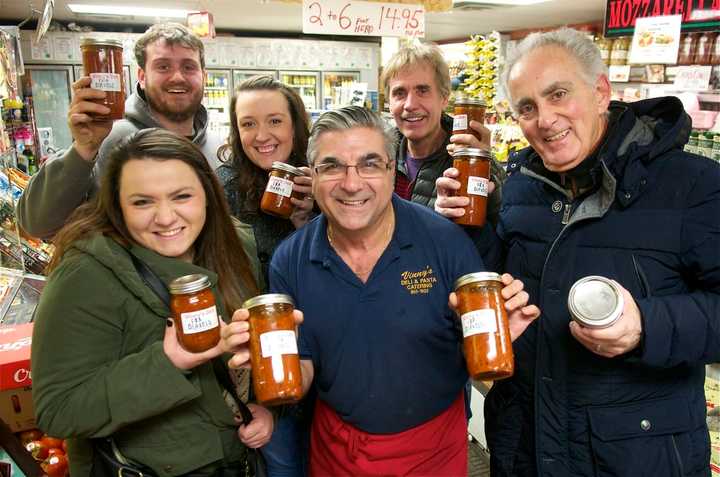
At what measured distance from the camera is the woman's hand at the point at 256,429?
1.59m

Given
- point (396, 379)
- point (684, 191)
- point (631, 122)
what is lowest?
point (396, 379)

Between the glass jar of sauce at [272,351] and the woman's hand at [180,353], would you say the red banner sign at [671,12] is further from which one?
the woman's hand at [180,353]

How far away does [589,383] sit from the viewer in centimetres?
146

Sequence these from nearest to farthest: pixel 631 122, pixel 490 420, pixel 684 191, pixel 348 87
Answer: pixel 684 191 < pixel 631 122 < pixel 490 420 < pixel 348 87

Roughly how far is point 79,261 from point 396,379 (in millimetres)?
895

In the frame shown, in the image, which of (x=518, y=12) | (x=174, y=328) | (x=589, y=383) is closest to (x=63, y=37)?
(x=518, y=12)

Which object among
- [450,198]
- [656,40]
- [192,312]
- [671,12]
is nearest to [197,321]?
[192,312]

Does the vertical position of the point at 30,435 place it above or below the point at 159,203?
below

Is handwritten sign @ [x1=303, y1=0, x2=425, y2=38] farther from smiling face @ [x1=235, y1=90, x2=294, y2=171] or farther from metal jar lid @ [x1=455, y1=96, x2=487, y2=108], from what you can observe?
metal jar lid @ [x1=455, y1=96, x2=487, y2=108]

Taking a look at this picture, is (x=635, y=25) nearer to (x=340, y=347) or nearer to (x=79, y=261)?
(x=340, y=347)

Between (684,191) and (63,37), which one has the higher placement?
(63,37)

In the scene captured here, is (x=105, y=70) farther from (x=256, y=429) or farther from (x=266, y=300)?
(x=256, y=429)

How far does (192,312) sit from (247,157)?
3.68 feet

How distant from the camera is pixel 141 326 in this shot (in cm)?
144
